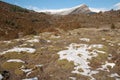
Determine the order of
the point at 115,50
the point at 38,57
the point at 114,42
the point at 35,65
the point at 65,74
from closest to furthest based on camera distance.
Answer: the point at 65,74
the point at 35,65
the point at 38,57
the point at 115,50
the point at 114,42

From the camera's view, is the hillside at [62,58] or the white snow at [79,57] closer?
the hillside at [62,58]

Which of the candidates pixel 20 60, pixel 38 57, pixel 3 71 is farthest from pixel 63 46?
pixel 3 71

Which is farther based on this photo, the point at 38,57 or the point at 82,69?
the point at 38,57

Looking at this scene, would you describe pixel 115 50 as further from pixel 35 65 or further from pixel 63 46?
pixel 35 65

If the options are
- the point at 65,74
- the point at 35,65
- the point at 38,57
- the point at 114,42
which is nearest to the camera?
the point at 65,74

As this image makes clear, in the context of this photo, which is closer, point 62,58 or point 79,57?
point 62,58

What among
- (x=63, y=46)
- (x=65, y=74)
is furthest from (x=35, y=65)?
(x=63, y=46)

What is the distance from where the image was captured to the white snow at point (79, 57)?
14.0m

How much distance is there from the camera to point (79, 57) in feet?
50.7

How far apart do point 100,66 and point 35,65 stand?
4.10 m

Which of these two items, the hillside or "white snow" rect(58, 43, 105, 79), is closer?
the hillside

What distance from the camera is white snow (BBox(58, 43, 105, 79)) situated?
14.0 metres

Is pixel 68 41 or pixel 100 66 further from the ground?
pixel 68 41

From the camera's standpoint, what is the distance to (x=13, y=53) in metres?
15.9
